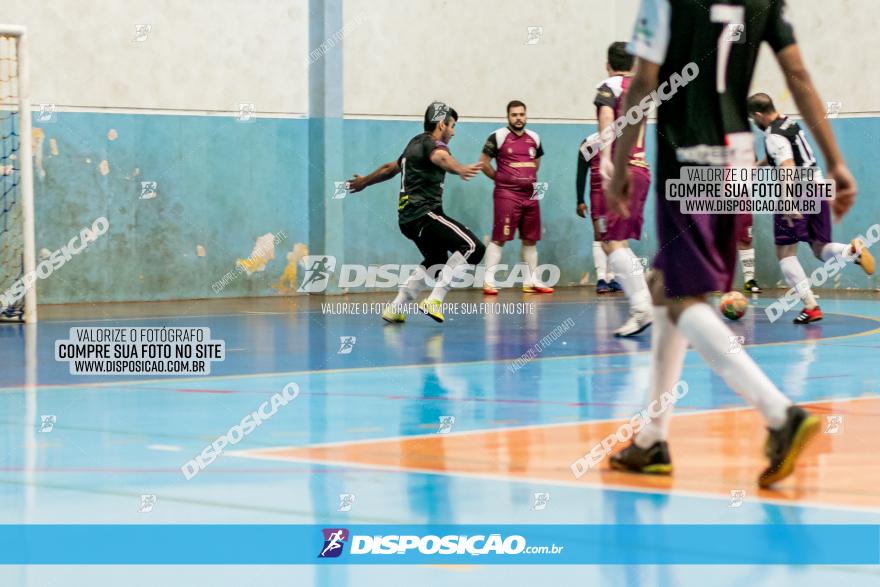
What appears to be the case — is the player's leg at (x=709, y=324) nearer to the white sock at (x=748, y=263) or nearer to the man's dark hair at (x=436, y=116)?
the man's dark hair at (x=436, y=116)

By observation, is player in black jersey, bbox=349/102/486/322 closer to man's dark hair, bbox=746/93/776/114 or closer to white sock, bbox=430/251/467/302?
white sock, bbox=430/251/467/302

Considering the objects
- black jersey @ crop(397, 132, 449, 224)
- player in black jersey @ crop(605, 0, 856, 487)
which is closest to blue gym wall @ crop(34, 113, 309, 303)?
black jersey @ crop(397, 132, 449, 224)

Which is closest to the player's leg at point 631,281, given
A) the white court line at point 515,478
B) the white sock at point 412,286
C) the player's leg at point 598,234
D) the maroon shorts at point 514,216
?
the white sock at point 412,286

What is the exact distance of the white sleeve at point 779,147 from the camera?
1394 centimetres

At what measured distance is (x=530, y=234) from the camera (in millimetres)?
20844

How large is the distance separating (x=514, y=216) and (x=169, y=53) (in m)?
5.16

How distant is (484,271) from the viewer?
20859 millimetres

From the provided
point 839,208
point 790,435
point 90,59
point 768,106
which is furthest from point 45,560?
point 90,59

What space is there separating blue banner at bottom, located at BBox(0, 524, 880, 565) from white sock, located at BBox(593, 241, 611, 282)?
15.6 meters

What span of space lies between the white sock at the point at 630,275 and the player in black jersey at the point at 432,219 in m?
1.94

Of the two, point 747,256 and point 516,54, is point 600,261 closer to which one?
point 747,256

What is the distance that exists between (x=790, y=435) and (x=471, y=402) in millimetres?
3198

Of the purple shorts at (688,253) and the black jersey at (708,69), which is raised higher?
the black jersey at (708,69)

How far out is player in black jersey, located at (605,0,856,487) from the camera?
5.65 meters
